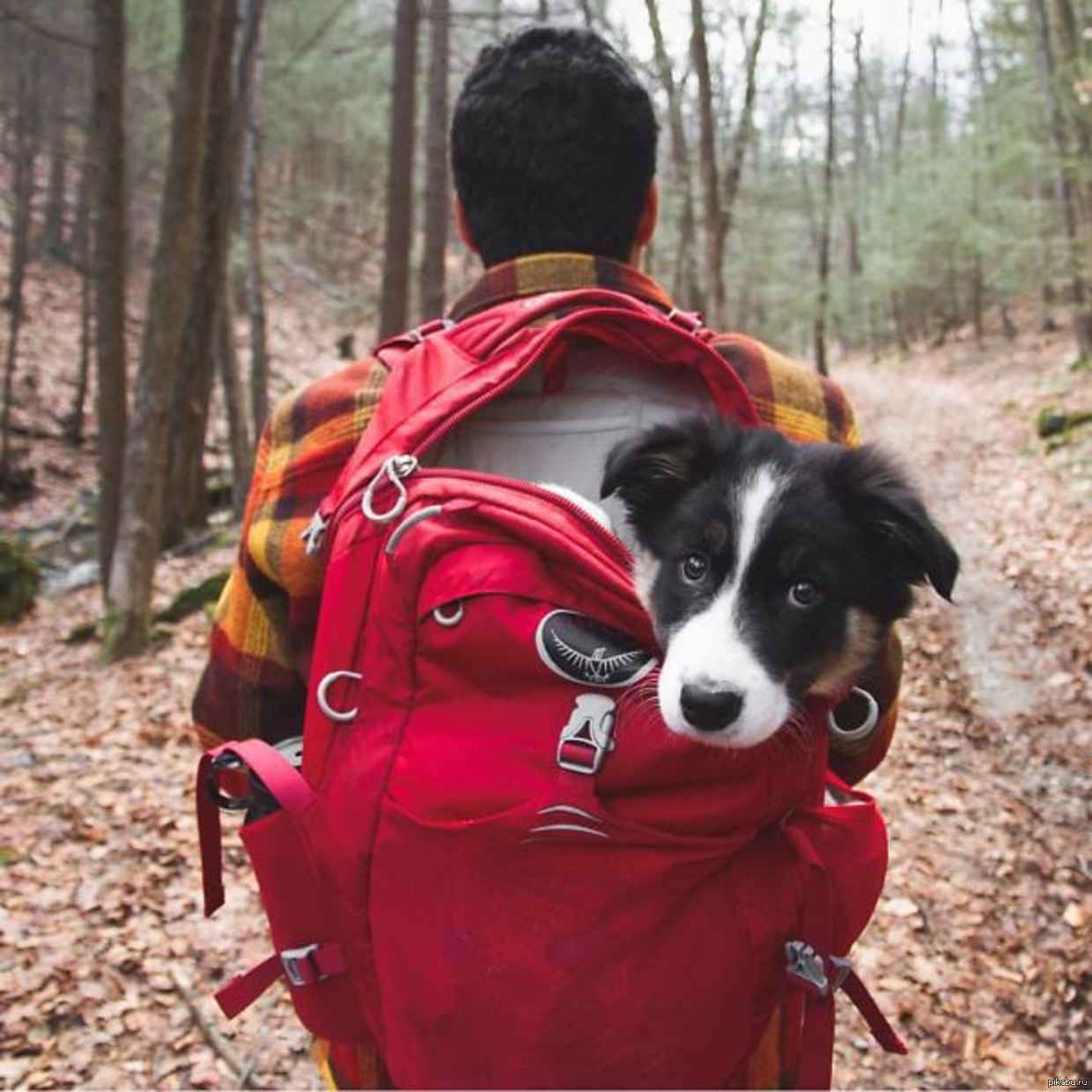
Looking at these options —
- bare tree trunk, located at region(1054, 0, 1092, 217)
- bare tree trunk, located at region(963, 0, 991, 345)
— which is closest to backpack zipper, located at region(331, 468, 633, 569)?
bare tree trunk, located at region(1054, 0, 1092, 217)

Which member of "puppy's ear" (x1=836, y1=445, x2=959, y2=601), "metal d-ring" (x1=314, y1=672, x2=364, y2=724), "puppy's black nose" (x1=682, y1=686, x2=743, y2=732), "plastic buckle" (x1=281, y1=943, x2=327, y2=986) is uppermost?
"puppy's ear" (x1=836, y1=445, x2=959, y2=601)

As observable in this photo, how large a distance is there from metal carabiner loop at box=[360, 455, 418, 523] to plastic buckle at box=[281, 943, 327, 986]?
28.8 inches

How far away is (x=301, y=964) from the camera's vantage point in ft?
5.01

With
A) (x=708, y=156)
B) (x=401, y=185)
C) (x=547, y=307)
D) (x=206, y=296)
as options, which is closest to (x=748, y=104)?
(x=708, y=156)

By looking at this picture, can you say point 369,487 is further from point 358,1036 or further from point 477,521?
point 358,1036

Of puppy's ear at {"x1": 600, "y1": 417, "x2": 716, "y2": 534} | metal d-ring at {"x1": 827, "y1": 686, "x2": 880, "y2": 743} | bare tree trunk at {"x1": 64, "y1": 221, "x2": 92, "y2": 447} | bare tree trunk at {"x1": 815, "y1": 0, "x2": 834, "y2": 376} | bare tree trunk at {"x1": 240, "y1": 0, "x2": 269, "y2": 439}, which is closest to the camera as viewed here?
puppy's ear at {"x1": 600, "y1": 417, "x2": 716, "y2": 534}

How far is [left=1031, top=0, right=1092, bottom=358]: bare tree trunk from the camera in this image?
16016 mm

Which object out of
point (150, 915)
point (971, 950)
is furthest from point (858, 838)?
point (150, 915)

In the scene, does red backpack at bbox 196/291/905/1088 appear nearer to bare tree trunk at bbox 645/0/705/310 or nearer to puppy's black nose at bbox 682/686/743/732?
puppy's black nose at bbox 682/686/743/732

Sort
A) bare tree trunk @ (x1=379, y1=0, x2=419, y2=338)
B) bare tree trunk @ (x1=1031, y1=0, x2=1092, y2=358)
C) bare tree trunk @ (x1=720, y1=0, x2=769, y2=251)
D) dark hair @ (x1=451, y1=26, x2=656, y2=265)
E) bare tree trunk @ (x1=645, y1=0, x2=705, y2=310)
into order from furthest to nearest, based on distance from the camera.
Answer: bare tree trunk @ (x1=720, y1=0, x2=769, y2=251) → bare tree trunk @ (x1=645, y1=0, x2=705, y2=310) → bare tree trunk @ (x1=1031, y1=0, x2=1092, y2=358) → bare tree trunk @ (x1=379, y1=0, x2=419, y2=338) → dark hair @ (x1=451, y1=26, x2=656, y2=265)

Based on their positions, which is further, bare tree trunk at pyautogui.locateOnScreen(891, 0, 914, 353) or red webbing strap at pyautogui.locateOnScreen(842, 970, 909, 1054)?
bare tree trunk at pyautogui.locateOnScreen(891, 0, 914, 353)

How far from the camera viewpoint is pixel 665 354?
5.51ft

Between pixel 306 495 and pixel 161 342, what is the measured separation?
6.96 m

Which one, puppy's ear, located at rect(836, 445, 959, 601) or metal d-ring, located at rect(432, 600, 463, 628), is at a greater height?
puppy's ear, located at rect(836, 445, 959, 601)
